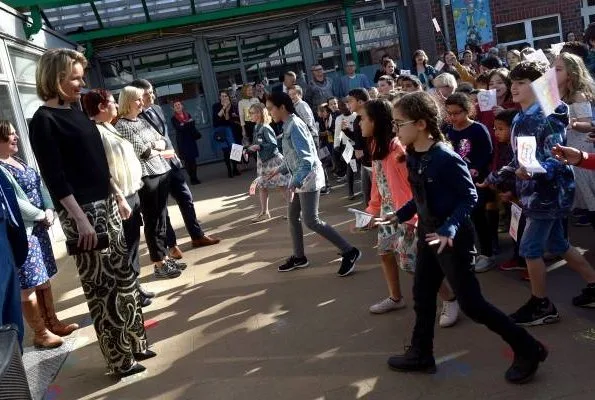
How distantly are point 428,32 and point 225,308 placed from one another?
38.0 ft

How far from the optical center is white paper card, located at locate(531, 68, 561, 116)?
2.90 meters

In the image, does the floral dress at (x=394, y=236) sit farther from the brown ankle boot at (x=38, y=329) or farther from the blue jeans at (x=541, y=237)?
the brown ankle boot at (x=38, y=329)

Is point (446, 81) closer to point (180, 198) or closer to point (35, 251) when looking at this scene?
point (180, 198)

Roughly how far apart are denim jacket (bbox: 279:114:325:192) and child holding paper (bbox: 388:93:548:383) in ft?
6.14

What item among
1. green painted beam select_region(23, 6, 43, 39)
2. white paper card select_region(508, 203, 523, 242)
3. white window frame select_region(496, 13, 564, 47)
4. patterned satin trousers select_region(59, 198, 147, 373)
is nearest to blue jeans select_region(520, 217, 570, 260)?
white paper card select_region(508, 203, 523, 242)

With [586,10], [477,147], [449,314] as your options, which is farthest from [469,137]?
[586,10]

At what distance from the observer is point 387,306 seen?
410 centimetres

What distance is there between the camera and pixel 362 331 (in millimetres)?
3869

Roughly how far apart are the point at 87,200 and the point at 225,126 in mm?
9088

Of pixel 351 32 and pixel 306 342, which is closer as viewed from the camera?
pixel 306 342

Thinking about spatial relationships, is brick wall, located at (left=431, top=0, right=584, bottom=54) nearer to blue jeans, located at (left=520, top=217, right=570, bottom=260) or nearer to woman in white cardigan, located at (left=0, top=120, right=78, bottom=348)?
blue jeans, located at (left=520, top=217, right=570, bottom=260)

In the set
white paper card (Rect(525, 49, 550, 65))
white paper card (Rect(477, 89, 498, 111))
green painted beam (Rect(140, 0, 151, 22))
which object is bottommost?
white paper card (Rect(477, 89, 498, 111))

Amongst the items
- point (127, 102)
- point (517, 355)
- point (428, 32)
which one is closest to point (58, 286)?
point (127, 102)

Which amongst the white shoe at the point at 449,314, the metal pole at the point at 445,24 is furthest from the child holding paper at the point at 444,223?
the metal pole at the point at 445,24
